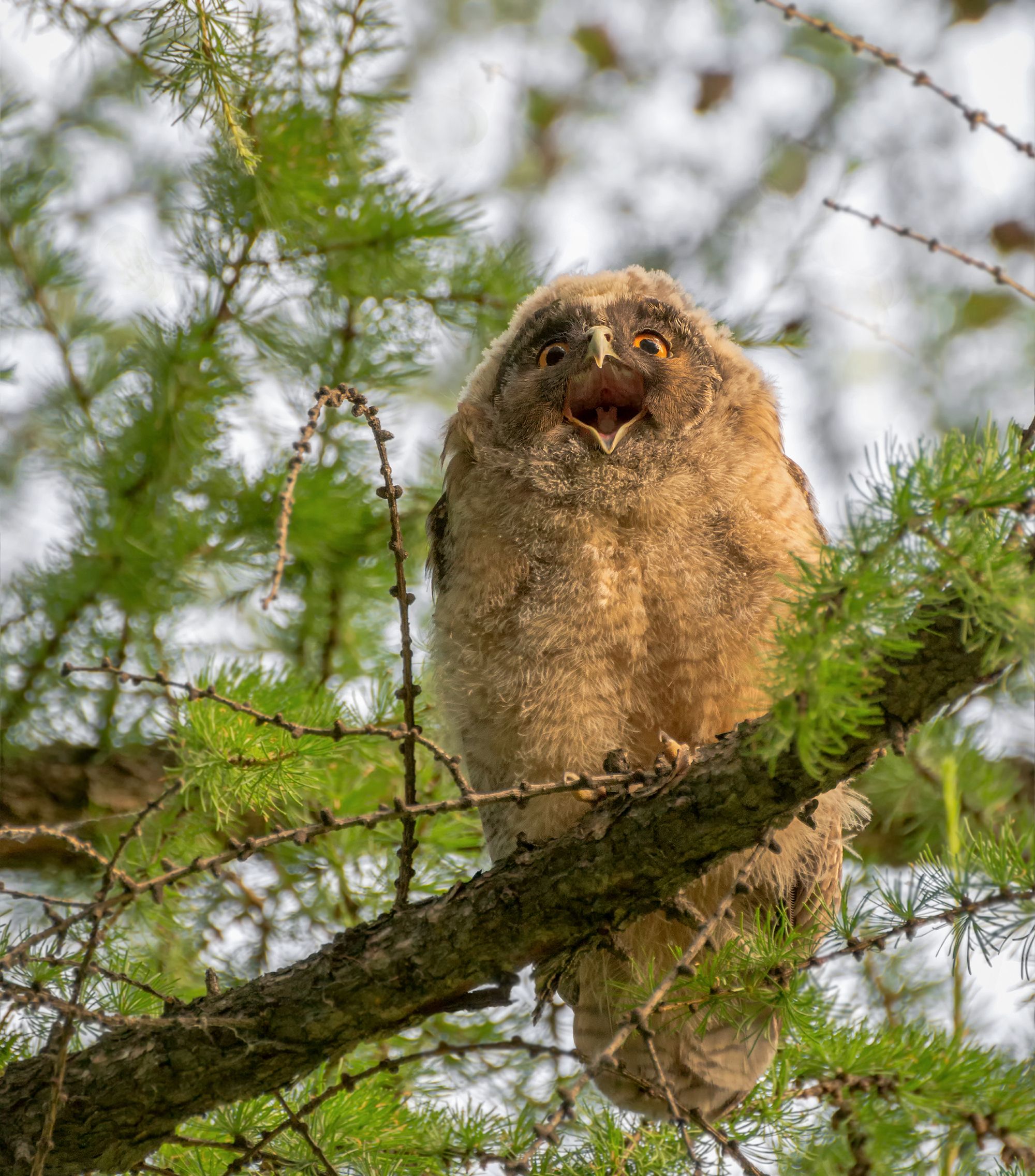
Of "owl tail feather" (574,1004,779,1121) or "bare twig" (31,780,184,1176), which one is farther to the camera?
"owl tail feather" (574,1004,779,1121)

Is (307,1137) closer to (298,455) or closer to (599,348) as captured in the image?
(298,455)

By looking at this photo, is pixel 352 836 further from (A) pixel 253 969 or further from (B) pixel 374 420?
(B) pixel 374 420

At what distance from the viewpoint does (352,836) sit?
2924 millimetres

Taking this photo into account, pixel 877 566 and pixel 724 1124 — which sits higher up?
pixel 877 566

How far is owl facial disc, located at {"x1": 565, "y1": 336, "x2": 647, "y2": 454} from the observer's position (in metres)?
2.72

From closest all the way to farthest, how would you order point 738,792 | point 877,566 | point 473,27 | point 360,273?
point 877,566 < point 738,792 < point 360,273 < point 473,27

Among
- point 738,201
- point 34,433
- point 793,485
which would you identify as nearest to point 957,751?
point 793,485

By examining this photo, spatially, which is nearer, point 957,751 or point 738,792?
point 738,792

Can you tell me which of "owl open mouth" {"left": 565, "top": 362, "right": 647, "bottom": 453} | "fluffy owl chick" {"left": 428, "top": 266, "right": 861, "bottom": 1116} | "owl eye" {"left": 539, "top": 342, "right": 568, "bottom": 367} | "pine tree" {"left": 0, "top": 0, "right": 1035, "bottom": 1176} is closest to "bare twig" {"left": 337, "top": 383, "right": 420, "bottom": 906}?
"pine tree" {"left": 0, "top": 0, "right": 1035, "bottom": 1176}

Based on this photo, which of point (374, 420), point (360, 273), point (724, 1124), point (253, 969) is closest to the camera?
point (374, 420)

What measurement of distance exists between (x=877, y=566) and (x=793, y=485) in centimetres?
123

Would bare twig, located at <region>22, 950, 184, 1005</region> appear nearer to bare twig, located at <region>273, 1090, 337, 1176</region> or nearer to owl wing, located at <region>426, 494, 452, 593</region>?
bare twig, located at <region>273, 1090, 337, 1176</region>

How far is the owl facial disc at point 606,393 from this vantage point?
8.94 feet

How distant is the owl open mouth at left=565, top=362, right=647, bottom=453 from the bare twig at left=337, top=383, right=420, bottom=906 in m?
0.90
